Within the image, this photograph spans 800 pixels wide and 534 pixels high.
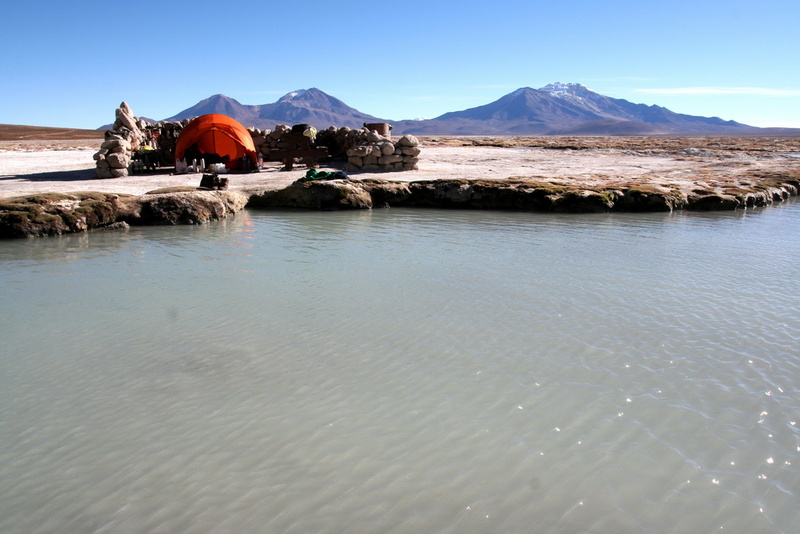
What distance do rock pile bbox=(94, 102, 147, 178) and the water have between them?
11.8m

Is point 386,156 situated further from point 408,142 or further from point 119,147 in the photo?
point 119,147

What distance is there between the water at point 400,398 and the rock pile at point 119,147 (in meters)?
11.8

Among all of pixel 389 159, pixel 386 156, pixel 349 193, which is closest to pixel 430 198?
pixel 349 193

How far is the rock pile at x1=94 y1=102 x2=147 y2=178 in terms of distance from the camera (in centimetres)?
2001

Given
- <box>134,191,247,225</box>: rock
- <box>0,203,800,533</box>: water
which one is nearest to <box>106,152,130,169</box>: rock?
<box>134,191,247,225</box>: rock

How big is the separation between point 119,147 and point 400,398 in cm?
1932

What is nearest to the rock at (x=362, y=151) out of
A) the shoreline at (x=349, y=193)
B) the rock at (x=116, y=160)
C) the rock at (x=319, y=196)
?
the shoreline at (x=349, y=193)

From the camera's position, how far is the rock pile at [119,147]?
20.0 meters

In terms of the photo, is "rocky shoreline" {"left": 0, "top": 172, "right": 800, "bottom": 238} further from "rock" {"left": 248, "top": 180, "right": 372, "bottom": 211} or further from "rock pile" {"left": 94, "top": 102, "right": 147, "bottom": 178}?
"rock pile" {"left": 94, "top": 102, "right": 147, "bottom": 178}

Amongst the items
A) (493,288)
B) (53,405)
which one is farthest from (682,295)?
(53,405)

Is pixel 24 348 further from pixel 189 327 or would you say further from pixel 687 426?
pixel 687 426

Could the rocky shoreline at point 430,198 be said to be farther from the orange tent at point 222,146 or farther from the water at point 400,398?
the orange tent at point 222,146

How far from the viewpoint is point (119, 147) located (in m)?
20.6

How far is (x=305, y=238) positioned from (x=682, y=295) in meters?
7.28
